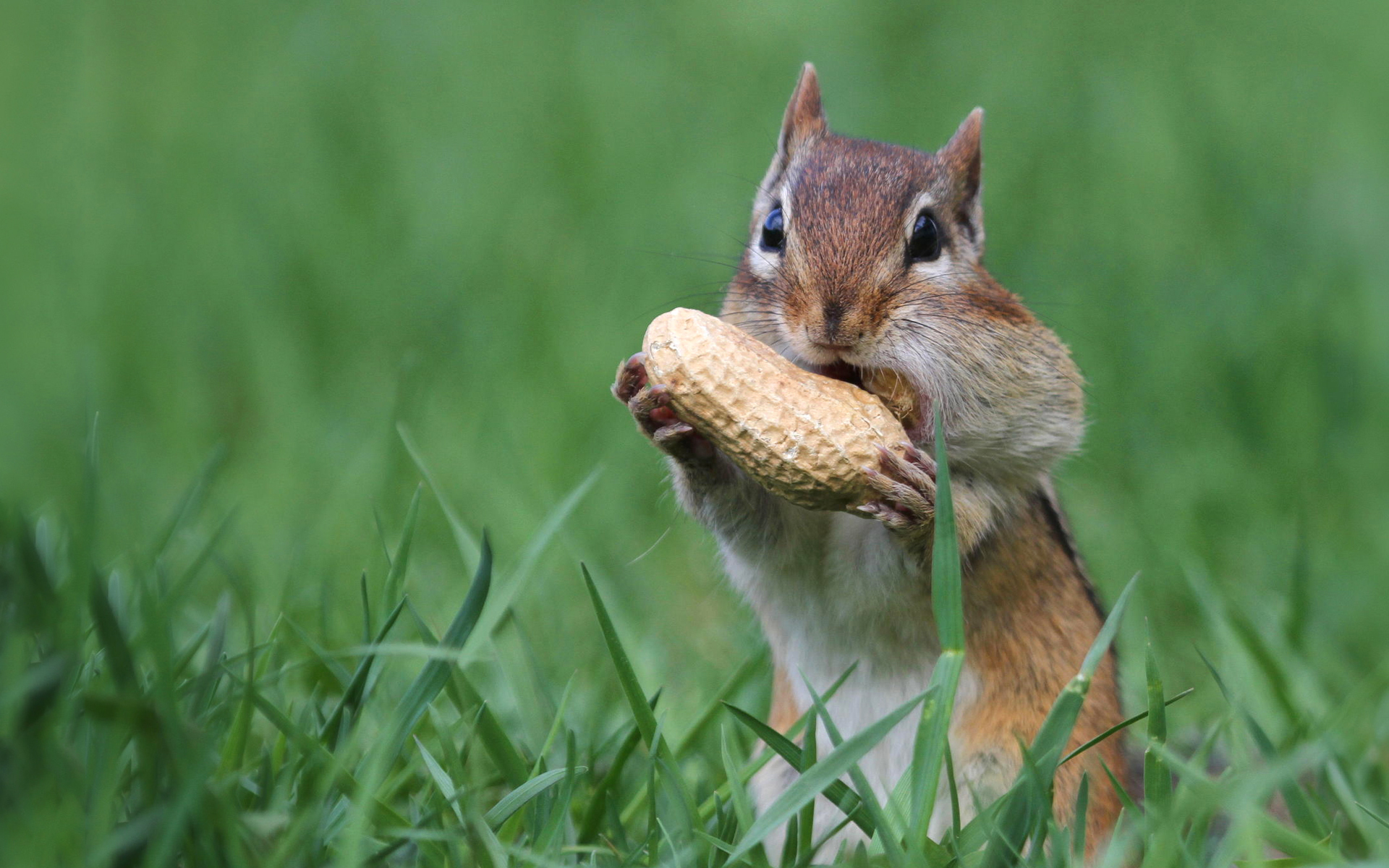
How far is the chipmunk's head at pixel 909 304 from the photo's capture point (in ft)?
9.01

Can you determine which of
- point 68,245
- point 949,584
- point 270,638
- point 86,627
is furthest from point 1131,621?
point 68,245

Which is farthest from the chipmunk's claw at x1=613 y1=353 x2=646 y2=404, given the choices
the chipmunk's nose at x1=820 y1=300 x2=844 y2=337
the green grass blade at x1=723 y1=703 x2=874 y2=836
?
the green grass blade at x1=723 y1=703 x2=874 y2=836

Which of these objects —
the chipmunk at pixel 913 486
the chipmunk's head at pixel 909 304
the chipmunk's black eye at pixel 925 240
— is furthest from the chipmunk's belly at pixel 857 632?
the chipmunk's black eye at pixel 925 240

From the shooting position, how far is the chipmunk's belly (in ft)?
9.69

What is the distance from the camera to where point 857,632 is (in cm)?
304

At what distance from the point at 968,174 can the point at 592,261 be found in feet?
9.62

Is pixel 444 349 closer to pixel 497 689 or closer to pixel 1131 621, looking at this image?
pixel 497 689

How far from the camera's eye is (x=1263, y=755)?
8.77ft

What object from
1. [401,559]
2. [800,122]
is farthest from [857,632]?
[800,122]

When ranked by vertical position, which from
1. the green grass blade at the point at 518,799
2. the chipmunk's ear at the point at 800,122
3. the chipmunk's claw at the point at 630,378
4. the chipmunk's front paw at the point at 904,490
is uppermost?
the chipmunk's ear at the point at 800,122

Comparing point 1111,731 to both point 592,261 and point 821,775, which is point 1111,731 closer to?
point 821,775

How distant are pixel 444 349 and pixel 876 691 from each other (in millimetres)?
3175

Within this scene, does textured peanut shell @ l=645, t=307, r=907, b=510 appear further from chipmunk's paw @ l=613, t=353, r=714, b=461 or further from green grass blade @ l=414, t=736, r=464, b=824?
green grass blade @ l=414, t=736, r=464, b=824

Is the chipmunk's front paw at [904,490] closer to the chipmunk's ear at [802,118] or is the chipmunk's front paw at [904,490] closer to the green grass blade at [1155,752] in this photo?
the green grass blade at [1155,752]
